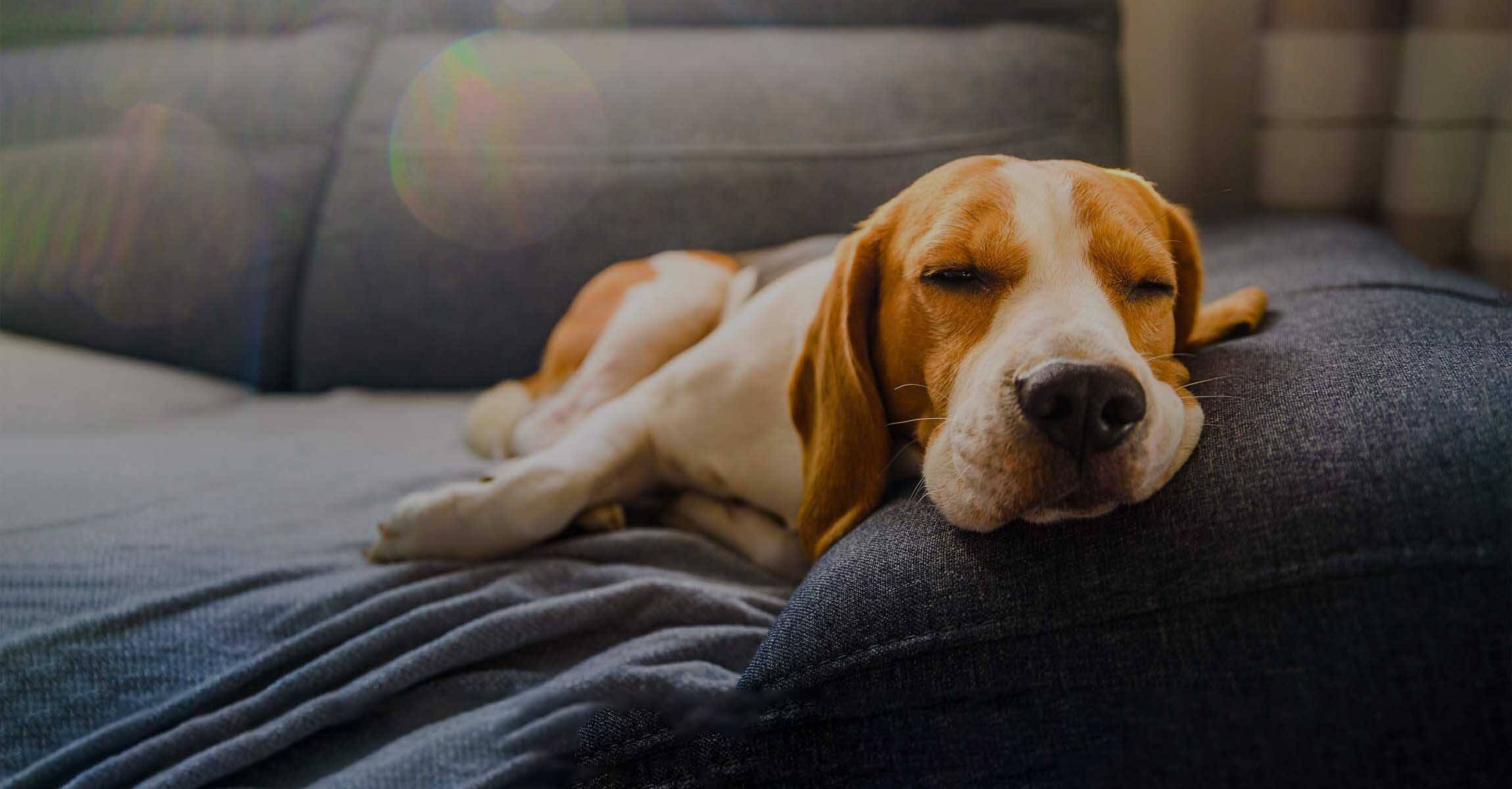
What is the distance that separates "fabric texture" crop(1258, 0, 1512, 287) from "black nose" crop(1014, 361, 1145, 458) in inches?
49.9

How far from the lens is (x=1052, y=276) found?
0.91 metres

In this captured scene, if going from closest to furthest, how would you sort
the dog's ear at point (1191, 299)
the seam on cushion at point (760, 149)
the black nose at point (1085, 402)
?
the black nose at point (1085, 402) → the dog's ear at point (1191, 299) → the seam on cushion at point (760, 149)

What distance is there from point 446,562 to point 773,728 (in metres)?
0.58

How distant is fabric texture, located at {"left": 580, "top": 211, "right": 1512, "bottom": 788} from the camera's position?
2.20 feet

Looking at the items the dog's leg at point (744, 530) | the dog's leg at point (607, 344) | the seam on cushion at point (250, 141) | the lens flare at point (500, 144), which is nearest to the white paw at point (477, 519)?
the dog's leg at point (744, 530)

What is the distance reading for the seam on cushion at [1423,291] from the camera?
3.49ft

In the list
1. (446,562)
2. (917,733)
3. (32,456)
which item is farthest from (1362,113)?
(32,456)

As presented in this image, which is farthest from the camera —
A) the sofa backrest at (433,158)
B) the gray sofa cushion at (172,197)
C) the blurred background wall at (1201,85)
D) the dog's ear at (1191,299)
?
the gray sofa cushion at (172,197)

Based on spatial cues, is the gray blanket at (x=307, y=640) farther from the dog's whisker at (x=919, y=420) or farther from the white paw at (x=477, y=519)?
the dog's whisker at (x=919, y=420)

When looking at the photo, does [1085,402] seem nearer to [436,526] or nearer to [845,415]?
[845,415]

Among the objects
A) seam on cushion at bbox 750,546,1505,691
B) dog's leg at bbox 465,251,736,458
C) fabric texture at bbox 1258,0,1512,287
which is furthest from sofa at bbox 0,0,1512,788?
fabric texture at bbox 1258,0,1512,287

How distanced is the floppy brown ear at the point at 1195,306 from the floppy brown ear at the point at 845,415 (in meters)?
0.35

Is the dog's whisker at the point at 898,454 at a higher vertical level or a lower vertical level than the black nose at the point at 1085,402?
lower

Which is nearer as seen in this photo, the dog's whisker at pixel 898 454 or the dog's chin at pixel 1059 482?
the dog's chin at pixel 1059 482
